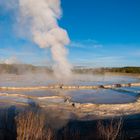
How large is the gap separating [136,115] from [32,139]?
5124 mm

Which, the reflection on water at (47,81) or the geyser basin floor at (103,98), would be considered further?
the reflection on water at (47,81)

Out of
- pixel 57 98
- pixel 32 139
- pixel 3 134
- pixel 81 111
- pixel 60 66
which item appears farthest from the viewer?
pixel 60 66

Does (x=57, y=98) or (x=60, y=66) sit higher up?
(x=60, y=66)

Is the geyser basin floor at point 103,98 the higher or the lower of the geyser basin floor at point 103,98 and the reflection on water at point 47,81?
the lower

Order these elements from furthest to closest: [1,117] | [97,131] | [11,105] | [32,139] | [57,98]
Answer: [57,98] → [11,105] → [1,117] → [97,131] → [32,139]

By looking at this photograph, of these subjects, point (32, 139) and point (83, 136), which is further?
point (83, 136)

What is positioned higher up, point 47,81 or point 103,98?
point 47,81

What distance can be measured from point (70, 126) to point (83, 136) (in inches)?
38.8

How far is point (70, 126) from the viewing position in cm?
825

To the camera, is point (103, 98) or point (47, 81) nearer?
point (103, 98)

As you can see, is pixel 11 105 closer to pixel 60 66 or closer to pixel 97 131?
pixel 97 131

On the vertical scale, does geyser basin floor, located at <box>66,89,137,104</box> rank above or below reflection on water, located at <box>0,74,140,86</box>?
below

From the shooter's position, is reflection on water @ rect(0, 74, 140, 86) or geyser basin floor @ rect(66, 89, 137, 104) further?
reflection on water @ rect(0, 74, 140, 86)


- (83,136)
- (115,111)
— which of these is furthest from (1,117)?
(115,111)
